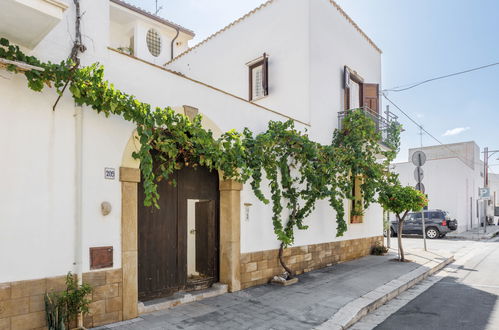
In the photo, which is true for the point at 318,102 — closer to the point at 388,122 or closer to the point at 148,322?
the point at 388,122

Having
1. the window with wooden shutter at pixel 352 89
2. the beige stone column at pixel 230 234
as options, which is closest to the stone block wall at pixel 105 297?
the beige stone column at pixel 230 234

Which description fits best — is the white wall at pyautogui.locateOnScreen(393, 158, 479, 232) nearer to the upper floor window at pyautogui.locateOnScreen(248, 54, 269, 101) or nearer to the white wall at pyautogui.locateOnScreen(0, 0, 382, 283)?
the upper floor window at pyautogui.locateOnScreen(248, 54, 269, 101)

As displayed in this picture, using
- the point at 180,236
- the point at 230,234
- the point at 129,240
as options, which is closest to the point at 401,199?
→ the point at 230,234

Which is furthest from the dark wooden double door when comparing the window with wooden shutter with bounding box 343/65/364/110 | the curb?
the window with wooden shutter with bounding box 343/65/364/110

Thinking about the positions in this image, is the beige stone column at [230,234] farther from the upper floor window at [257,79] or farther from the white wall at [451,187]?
the white wall at [451,187]

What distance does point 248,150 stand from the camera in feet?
22.0

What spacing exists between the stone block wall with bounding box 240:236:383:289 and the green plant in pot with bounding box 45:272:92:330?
313 centimetres

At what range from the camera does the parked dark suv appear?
1794cm

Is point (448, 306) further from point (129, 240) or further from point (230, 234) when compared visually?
point (129, 240)

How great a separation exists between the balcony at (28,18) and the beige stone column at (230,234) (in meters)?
3.83

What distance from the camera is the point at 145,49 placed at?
12.1m

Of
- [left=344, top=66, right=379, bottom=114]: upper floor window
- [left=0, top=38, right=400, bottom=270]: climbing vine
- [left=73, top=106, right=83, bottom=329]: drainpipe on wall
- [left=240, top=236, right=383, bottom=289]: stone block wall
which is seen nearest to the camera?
[left=0, top=38, right=400, bottom=270]: climbing vine

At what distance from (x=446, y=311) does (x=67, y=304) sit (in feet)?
18.8

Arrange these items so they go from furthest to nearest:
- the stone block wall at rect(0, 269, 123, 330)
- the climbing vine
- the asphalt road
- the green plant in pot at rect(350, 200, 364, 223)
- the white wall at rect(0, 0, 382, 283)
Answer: the green plant in pot at rect(350, 200, 364, 223), the asphalt road, the climbing vine, the white wall at rect(0, 0, 382, 283), the stone block wall at rect(0, 269, 123, 330)
